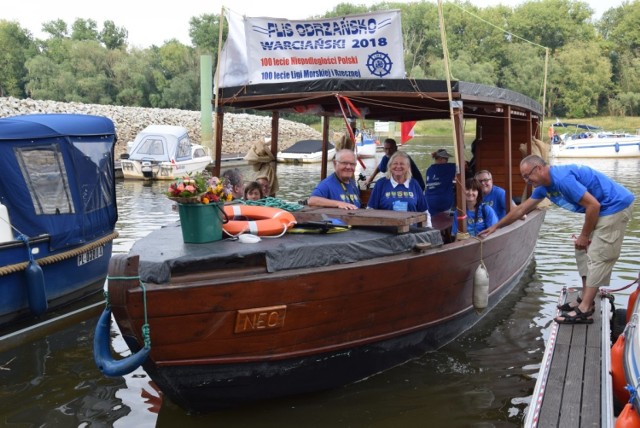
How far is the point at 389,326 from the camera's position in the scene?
18.5ft

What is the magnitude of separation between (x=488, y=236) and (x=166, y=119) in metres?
40.2

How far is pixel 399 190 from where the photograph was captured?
669 cm

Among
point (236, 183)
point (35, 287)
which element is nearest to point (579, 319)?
point (236, 183)

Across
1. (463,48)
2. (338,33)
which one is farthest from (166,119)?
(338,33)

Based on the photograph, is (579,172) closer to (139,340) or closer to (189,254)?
(189,254)

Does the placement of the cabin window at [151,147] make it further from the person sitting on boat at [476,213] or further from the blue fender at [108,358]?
the blue fender at [108,358]

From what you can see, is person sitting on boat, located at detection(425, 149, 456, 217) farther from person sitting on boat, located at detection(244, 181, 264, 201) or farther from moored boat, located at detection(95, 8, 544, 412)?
person sitting on boat, located at detection(244, 181, 264, 201)

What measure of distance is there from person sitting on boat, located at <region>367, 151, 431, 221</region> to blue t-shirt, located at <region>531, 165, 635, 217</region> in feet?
3.92

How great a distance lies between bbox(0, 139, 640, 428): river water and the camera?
5.42 metres

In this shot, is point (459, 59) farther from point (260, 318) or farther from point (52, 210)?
point (260, 318)

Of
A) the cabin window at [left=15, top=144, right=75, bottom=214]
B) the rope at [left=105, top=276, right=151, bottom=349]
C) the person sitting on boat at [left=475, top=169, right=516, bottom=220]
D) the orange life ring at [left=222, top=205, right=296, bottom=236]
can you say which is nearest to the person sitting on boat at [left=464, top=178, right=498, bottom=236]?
the person sitting on boat at [left=475, top=169, right=516, bottom=220]

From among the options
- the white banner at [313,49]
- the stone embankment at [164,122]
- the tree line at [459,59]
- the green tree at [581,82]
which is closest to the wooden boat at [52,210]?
the white banner at [313,49]

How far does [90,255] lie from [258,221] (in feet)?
14.7

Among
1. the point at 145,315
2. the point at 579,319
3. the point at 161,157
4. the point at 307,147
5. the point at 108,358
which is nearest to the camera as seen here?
the point at 145,315
